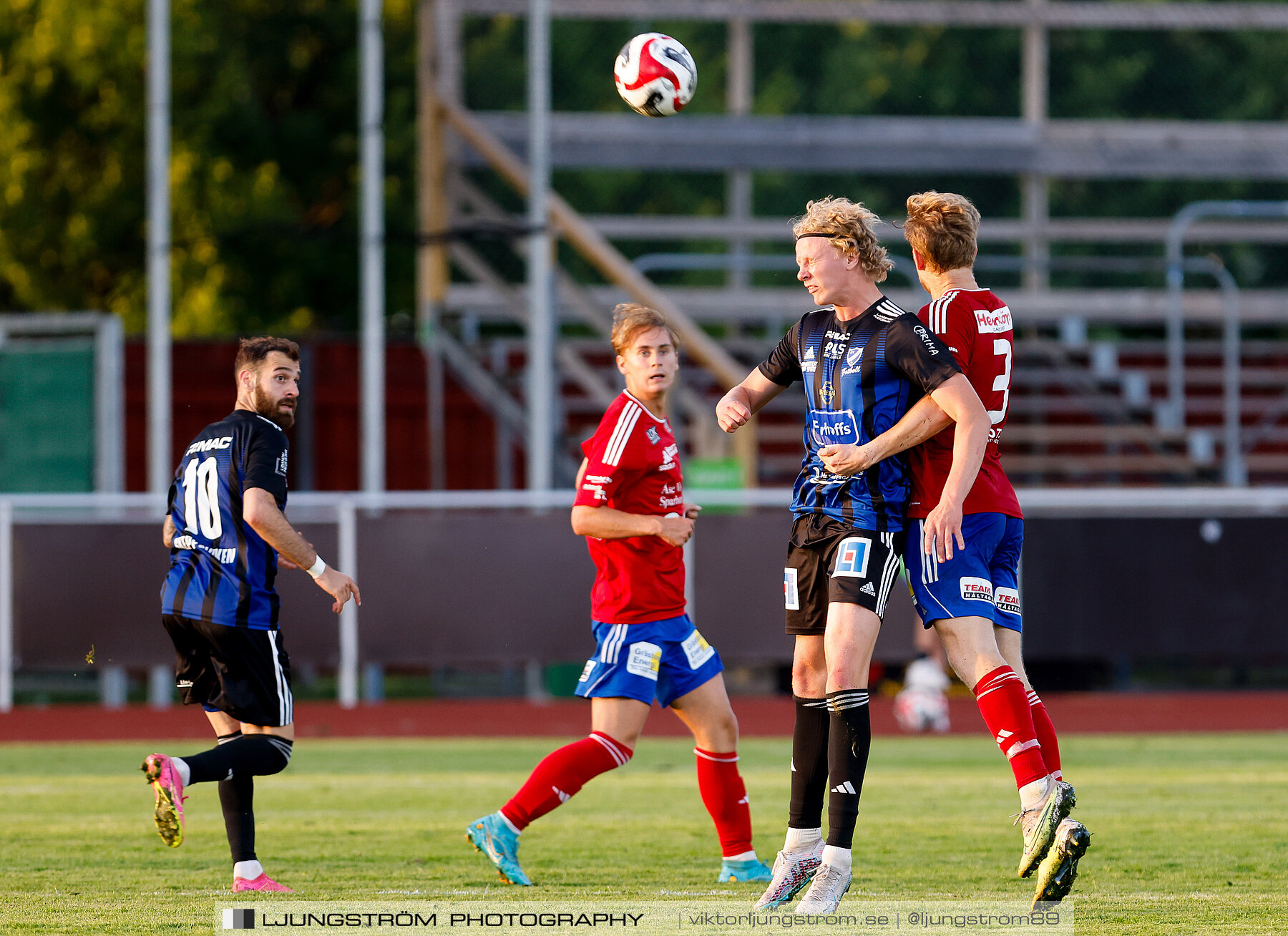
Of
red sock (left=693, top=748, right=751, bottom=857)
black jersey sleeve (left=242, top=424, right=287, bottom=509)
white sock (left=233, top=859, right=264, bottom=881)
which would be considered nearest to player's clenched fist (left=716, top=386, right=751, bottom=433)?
red sock (left=693, top=748, right=751, bottom=857)

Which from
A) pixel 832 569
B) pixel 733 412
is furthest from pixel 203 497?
pixel 832 569

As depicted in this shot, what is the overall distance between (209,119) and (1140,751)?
16.6 metres

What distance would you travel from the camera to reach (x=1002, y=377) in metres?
5.95

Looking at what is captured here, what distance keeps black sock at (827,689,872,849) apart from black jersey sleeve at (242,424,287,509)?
196cm

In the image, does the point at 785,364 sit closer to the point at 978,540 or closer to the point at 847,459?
the point at 847,459

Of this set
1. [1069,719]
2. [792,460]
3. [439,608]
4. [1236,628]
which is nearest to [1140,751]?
[1069,719]

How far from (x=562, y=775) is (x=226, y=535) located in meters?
1.41

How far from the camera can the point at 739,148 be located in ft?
72.6

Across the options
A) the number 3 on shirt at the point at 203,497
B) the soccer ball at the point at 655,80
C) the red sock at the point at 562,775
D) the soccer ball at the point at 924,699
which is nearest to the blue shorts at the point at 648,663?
the red sock at the point at 562,775

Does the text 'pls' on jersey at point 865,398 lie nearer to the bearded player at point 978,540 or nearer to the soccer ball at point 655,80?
the bearded player at point 978,540

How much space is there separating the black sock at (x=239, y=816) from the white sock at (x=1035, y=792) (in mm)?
2554

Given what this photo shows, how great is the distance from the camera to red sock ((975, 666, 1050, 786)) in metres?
5.66

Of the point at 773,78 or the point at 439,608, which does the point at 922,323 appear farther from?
the point at 773,78

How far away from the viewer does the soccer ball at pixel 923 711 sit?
43.8 feet
